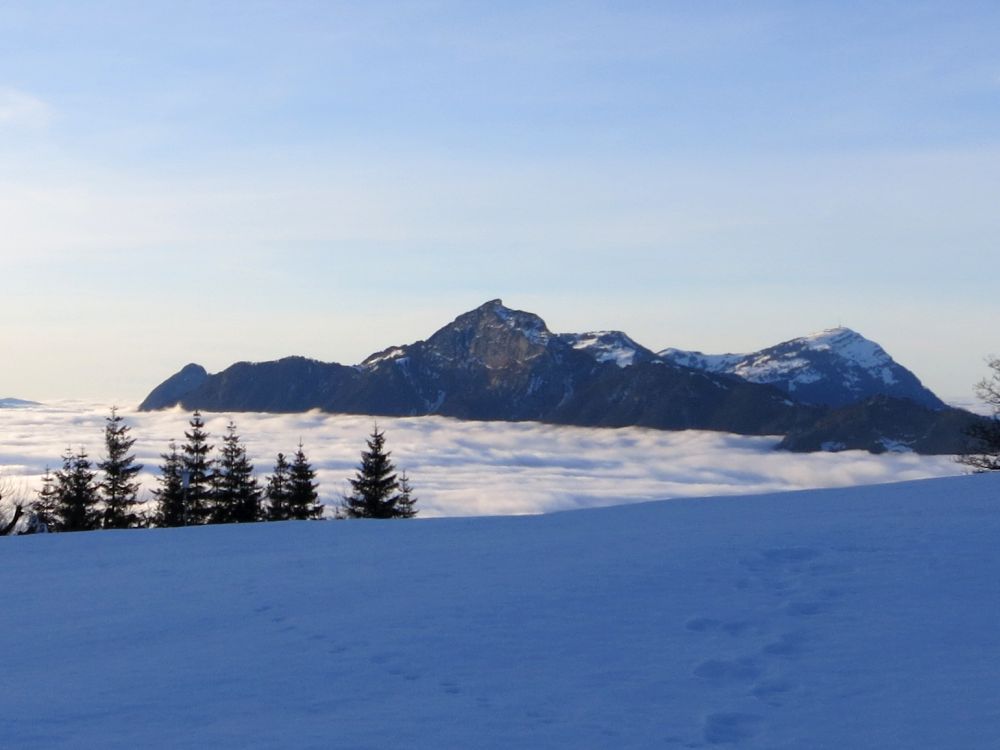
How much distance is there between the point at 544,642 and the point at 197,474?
47.6 meters

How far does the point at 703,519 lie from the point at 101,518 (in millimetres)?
44866

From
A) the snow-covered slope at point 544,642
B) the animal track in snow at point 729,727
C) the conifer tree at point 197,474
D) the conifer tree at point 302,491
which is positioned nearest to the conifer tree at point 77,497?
the conifer tree at point 197,474

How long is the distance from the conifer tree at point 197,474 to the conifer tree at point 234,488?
57 centimetres

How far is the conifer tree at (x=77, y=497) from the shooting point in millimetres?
53625

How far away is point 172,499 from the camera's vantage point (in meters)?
54.4

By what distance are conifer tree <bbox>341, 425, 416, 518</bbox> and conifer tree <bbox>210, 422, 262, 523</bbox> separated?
5.09 m

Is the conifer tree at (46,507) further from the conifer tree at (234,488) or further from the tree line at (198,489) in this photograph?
the conifer tree at (234,488)

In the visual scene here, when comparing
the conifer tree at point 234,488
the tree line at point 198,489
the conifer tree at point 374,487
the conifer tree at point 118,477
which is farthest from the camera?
the conifer tree at point 118,477

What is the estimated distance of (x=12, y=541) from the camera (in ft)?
65.5

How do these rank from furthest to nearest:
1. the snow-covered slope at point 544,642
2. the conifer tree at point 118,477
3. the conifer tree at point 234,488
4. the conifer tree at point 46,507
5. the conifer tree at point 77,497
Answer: the conifer tree at point 118,477, the conifer tree at point 77,497, the conifer tree at point 46,507, the conifer tree at point 234,488, the snow-covered slope at point 544,642

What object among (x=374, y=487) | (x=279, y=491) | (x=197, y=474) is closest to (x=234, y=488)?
(x=197, y=474)

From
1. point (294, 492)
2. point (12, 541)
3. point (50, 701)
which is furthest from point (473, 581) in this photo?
point (294, 492)

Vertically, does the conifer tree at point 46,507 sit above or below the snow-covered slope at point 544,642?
below

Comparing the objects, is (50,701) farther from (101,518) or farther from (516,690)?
(101,518)
